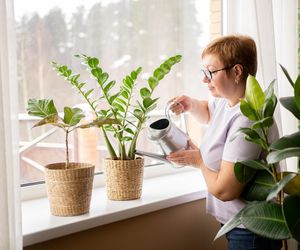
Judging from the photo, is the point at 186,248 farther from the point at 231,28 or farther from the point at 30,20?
the point at 30,20

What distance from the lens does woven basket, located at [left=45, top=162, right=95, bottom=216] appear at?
149 cm

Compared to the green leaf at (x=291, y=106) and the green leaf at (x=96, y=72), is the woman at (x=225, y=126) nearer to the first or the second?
the green leaf at (x=291, y=106)

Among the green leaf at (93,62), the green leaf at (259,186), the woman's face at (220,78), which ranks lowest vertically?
the green leaf at (259,186)

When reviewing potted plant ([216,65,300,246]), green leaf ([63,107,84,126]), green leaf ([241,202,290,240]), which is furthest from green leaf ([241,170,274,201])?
green leaf ([63,107,84,126])

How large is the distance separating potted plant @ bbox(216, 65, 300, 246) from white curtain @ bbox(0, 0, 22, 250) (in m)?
0.59

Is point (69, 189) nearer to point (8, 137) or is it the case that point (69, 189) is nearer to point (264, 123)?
point (8, 137)

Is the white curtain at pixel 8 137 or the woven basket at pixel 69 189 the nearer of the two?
the white curtain at pixel 8 137

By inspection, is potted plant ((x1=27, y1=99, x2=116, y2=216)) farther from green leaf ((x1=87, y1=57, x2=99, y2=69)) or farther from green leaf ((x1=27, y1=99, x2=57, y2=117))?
green leaf ((x1=87, y1=57, x2=99, y2=69))

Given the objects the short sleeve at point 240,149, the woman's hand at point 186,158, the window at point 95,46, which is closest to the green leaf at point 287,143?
the short sleeve at point 240,149

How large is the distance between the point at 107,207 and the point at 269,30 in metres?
1.03

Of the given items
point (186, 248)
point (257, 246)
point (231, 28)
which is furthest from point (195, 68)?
point (257, 246)

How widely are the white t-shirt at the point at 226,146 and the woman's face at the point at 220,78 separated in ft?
0.21

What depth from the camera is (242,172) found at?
1.46 meters

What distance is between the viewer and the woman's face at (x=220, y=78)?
1.66m
